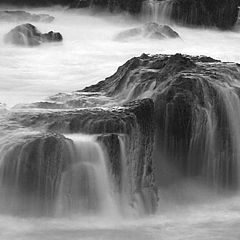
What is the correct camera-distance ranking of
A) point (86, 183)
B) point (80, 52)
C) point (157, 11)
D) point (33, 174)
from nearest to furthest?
point (33, 174) < point (86, 183) < point (80, 52) < point (157, 11)

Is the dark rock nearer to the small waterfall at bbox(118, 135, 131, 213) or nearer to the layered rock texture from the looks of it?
the layered rock texture

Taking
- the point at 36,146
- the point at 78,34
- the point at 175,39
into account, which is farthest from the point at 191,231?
the point at 78,34

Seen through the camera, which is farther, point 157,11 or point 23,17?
point 23,17

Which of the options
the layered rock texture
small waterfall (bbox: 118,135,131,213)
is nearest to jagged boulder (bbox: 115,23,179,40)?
the layered rock texture

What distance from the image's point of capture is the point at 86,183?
34.9ft

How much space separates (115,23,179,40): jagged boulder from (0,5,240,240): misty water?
16.4 inches

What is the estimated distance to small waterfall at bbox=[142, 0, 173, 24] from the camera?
32656 mm

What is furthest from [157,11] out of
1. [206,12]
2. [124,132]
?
[124,132]

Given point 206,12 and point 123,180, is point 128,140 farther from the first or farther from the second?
point 206,12

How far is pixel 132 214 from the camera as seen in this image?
10.9 metres

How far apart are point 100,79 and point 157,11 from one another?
13.2 meters

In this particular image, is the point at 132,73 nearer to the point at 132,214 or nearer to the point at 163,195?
the point at 163,195

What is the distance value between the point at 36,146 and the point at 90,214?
1.40 metres

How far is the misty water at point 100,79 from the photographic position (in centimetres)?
1023
